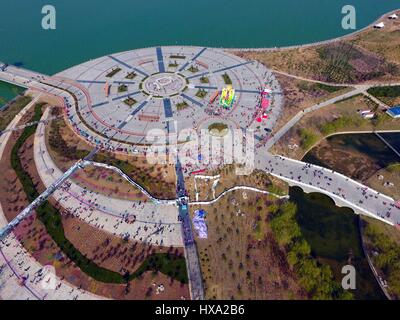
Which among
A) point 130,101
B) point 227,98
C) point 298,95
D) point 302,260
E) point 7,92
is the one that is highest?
point 7,92

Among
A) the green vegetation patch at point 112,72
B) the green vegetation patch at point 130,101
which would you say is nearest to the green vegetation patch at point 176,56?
the green vegetation patch at point 112,72

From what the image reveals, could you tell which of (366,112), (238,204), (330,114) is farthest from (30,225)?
(366,112)

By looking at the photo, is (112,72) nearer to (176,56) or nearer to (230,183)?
(176,56)

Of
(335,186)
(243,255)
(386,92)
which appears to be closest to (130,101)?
(243,255)

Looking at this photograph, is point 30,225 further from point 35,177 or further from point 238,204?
point 238,204

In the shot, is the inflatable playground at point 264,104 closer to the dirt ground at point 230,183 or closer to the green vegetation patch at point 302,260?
the dirt ground at point 230,183

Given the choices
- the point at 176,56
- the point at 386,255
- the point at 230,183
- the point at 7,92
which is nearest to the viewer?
the point at 386,255
